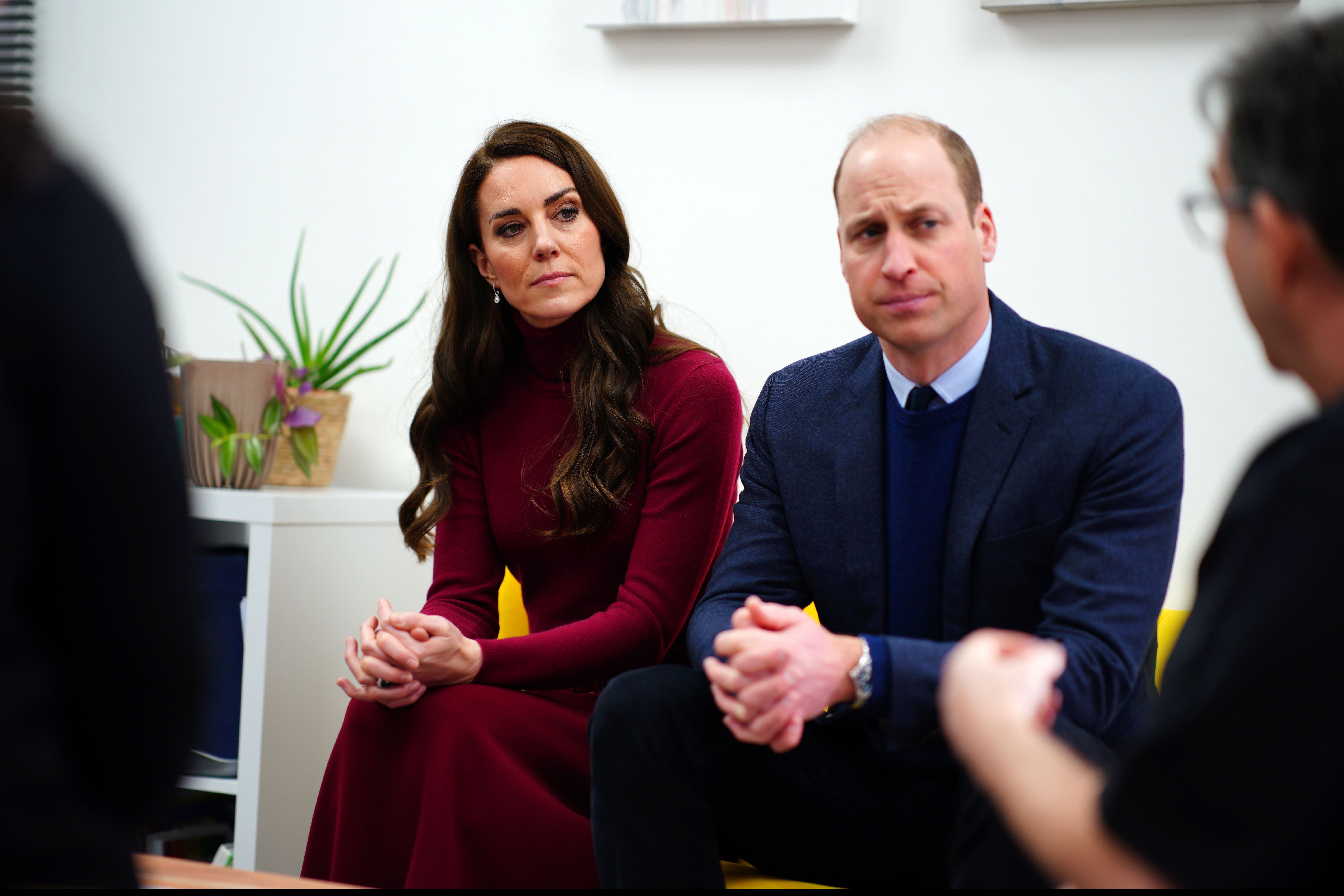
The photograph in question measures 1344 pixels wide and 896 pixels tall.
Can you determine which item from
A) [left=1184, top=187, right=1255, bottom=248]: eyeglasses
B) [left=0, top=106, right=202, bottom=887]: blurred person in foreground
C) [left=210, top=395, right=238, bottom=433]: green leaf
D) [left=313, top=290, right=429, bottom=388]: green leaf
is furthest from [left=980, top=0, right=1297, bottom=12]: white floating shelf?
[left=0, top=106, right=202, bottom=887]: blurred person in foreground

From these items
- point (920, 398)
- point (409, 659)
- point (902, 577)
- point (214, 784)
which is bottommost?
point (214, 784)

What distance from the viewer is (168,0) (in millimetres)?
2945

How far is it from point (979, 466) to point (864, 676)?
1.09 feet

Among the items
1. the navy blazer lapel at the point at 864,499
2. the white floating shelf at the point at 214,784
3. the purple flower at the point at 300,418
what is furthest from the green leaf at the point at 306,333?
the navy blazer lapel at the point at 864,499

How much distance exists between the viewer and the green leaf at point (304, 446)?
7.97 ft

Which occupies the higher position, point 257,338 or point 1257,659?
point 1257,659

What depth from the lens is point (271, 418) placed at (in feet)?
7.81

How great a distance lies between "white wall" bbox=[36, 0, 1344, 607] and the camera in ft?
6.88

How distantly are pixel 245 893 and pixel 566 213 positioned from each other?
1.16 meters

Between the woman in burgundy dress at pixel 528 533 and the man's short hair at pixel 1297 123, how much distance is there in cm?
119

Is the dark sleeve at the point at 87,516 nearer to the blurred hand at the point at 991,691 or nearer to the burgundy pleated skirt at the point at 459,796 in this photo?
the blurred hand at the point at 991,691

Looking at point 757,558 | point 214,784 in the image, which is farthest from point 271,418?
point 757,558

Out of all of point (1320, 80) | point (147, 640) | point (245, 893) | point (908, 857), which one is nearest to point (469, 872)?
point (245, 893)

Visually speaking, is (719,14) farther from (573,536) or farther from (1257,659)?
(1257,659)
